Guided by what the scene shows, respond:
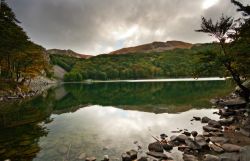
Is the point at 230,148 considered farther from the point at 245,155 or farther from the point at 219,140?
the point at 245,155

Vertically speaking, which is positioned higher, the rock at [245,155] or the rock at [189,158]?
the rock at [245,155]

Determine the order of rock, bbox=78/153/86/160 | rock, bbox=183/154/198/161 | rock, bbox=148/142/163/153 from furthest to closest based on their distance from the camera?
rock, bbox=148/142/163/153 < rock, bbox=78/153/86/160 < rock, bbox=183/154/198/161

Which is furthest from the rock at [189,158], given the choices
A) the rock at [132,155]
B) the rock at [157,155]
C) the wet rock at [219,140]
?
the wet rock at [219,140]

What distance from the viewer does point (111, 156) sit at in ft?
45.3

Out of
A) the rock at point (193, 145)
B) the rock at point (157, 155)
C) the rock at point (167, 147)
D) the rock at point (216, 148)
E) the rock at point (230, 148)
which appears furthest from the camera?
the rock at point (167, 147)

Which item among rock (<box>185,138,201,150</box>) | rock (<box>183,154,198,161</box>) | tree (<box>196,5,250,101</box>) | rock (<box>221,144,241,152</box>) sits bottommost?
rock (<box>183,154,198,161</box>)

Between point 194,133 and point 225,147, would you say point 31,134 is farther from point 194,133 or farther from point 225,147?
point 225,147

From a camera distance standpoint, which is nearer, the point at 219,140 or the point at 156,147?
the point at 156,147

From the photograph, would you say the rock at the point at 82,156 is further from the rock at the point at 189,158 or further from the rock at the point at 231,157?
the rock at the point at 231,157

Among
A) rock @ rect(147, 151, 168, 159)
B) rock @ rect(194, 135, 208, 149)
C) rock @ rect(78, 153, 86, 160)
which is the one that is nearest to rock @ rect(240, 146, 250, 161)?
rock @ rect(194, 135, 208, 149)

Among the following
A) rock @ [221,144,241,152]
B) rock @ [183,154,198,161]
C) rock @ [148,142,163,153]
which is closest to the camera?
rock @ [183,154,198,161]

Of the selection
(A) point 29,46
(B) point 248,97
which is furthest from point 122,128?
(A) point 29,46

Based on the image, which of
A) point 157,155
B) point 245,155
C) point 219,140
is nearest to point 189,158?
point 157,155

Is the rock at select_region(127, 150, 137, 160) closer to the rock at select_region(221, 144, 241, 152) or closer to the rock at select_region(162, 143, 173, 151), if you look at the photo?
the rock at select_region(162, 143, 173, 151)
